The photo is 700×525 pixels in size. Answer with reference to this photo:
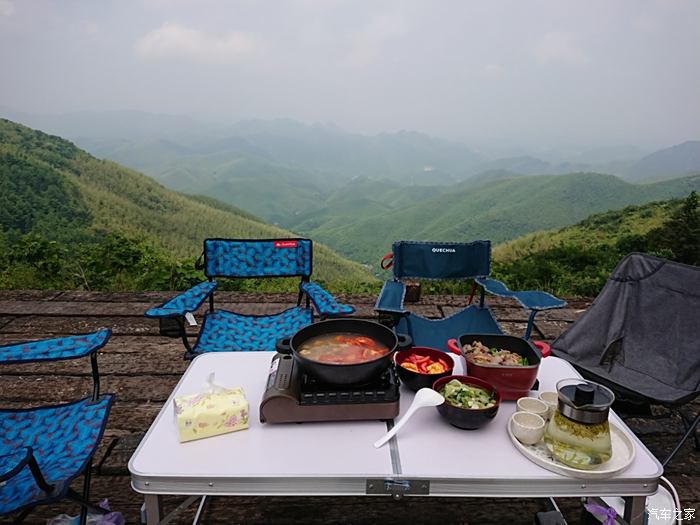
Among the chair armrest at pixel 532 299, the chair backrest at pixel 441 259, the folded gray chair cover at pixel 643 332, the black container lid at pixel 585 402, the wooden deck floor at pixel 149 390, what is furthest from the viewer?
the chair backrest at pixel 441 259

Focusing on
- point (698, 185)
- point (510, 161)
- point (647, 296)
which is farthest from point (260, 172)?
point (647, 296)

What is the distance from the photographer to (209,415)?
47.9 inches

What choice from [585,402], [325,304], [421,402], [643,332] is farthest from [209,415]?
[643,332]

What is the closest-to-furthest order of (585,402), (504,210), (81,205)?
(585,402) → (81,205) → (504,210)

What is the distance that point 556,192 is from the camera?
2417cm

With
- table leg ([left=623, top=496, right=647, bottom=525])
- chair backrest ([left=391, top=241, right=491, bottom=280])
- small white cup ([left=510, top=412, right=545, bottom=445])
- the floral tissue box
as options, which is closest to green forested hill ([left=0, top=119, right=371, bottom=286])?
chair backrest ([left=391, top=241, right=491, bottom=280])

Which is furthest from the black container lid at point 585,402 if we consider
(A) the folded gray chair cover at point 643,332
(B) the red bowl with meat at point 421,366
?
(A) the folded gray chair cover at point 643,332

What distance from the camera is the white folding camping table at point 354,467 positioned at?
42.5 inches

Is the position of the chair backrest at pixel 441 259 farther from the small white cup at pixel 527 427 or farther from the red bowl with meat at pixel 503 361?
the small white cup at pixel 527 427

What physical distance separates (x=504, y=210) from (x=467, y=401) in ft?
85.6

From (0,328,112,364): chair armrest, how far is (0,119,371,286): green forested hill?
3.29 metres

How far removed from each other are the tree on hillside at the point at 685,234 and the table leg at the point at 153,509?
232 inches

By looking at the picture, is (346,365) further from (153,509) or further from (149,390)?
(149,390)

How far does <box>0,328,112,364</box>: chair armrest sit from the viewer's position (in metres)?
1.63
